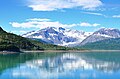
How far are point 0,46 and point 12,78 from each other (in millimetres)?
138048

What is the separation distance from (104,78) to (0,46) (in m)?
141

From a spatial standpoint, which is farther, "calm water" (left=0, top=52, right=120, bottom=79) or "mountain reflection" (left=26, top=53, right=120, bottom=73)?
"mountain reflection" (left=26, top=53, right=120, bottom=73)

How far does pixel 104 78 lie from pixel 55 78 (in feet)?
38.3

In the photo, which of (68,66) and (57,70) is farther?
(68,66)

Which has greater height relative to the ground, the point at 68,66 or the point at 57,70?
the point at 57,70

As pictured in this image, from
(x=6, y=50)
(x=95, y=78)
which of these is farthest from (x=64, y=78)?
(x=6, y=50)

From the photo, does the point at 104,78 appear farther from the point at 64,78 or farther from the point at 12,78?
the point at 12,78

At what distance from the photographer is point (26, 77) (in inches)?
2547

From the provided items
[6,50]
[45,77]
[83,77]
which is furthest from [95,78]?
[6,50]

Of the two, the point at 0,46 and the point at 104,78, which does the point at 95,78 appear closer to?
the point at 104,78

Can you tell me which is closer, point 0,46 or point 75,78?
point 75,78

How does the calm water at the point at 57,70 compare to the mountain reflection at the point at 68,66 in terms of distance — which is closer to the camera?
the calm water at the point at 57,70

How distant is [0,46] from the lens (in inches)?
7815

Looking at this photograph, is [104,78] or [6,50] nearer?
[104,78]
